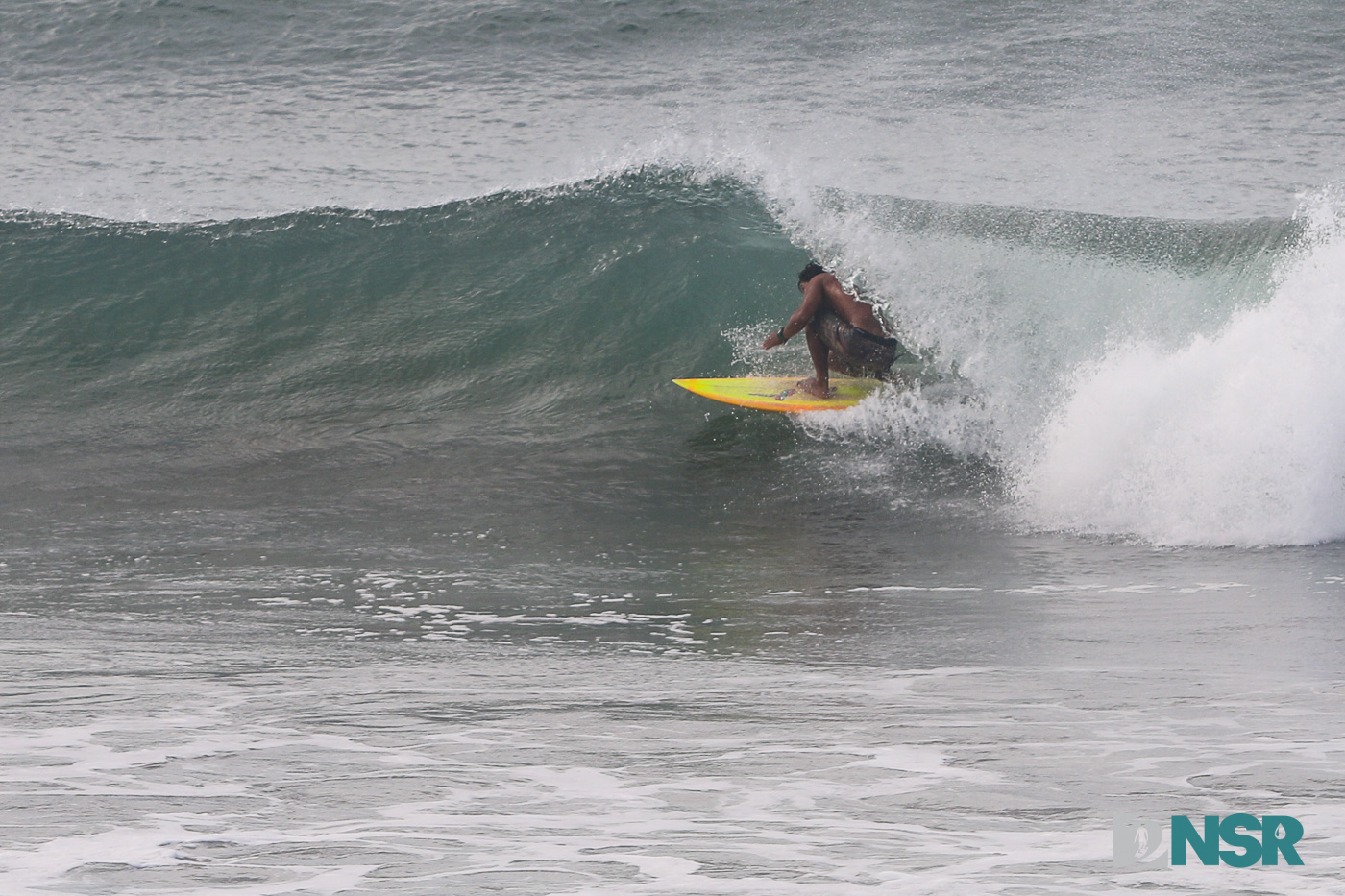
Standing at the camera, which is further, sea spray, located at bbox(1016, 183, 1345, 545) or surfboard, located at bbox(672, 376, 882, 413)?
surfboard, located at bbox(672, 376, 882, 413)

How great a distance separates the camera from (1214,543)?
660 cm

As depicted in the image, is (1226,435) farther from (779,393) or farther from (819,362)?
(779,393)

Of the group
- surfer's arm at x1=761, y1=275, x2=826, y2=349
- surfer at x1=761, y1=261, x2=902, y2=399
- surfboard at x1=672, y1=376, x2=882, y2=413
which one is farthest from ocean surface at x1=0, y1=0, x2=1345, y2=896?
surfer's arm at x1=761, y1=275, x2=826, y2=349

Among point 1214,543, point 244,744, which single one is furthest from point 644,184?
point 244,744

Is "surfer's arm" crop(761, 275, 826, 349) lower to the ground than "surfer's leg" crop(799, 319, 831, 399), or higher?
higher

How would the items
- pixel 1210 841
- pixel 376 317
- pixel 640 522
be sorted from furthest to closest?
pixel 376 317, pixel 640 522, pixel 1210 841

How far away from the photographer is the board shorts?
8.94m

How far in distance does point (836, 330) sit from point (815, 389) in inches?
18.5

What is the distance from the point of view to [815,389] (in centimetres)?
921

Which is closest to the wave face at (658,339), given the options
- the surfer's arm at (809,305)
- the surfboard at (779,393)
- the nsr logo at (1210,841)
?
the surfboard at (779,393)

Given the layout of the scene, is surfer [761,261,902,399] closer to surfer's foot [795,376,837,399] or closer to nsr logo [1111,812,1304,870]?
surfer's foot [795,376,837,399]

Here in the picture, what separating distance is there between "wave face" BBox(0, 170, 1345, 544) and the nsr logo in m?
4.06

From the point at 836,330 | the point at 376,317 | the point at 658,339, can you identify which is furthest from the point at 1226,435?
the point at 376,317

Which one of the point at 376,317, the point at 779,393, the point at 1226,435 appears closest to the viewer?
the point at 1226,435
